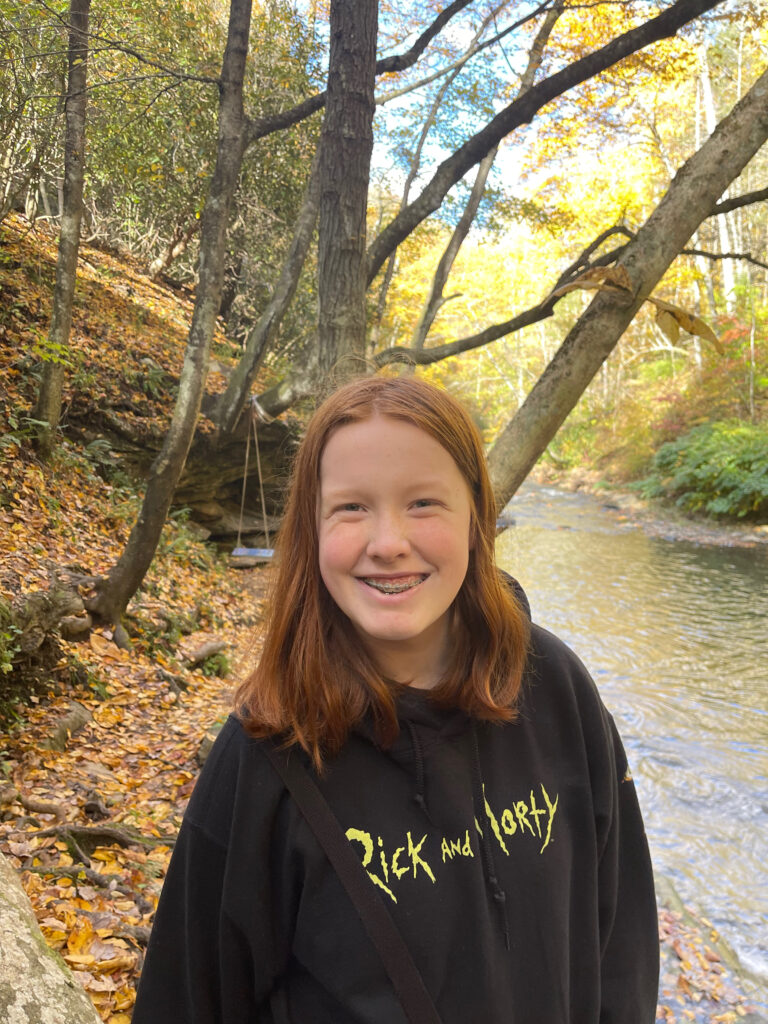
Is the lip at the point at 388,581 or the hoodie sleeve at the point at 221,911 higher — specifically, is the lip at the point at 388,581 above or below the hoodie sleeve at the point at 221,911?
above

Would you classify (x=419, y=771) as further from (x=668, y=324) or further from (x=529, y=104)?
(x=529, y=104)

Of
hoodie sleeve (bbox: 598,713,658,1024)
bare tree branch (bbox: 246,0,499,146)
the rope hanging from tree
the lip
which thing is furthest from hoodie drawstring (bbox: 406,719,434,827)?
bare tree branch (bbox: 246,0,499,146)

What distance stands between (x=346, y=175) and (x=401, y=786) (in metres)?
4.03

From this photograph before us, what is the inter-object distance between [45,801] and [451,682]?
296 cm

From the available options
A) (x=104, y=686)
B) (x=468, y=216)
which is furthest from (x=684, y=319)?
(x=468, y=216)

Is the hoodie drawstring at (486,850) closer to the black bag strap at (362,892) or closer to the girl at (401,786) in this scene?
the girl at (401,786)

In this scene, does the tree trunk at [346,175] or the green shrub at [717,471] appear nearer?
the tree trunk at [346,175]

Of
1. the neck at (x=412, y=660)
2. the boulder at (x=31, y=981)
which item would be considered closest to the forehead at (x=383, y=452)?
the neck at (x=412, y=660)

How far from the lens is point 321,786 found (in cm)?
126

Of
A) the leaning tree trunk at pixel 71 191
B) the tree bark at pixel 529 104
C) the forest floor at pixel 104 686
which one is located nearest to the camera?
the forest floor at pixel 104 686

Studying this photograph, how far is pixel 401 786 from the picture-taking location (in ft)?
4.22

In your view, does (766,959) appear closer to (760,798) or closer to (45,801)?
(760,798)

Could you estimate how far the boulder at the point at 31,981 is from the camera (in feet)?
4.24

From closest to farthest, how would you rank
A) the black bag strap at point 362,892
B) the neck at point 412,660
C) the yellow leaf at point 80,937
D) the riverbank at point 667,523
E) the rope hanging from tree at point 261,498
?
the black bag strap at point 362,892
the neck at point 412,660
the yellow leaf at point 80,937
the rope hanging from tree at point 261,498
the riverbank at point 667,523
